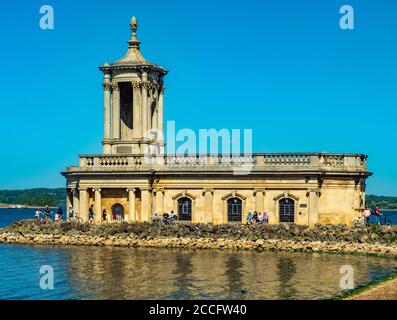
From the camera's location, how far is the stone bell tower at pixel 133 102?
2036 inches

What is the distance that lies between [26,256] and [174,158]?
1220 cm

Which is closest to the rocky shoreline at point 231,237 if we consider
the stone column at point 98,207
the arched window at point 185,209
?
the stone column at point 98,207

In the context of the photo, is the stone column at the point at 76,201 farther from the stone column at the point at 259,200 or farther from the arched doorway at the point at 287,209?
the arched doorway at the point at 287,209

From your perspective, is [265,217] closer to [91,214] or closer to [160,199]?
[160,199]

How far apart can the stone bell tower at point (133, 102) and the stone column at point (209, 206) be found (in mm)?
6064

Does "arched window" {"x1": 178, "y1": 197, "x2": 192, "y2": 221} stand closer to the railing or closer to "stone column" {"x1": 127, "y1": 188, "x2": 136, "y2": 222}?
the railing

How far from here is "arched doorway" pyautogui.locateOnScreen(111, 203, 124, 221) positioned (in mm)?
49944

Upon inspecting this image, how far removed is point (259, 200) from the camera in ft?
156

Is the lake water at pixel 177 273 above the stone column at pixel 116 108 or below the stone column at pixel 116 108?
below

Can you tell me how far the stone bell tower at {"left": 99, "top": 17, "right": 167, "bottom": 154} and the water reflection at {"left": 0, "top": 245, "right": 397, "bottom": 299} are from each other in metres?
9.85

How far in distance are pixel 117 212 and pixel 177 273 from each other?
16.0m

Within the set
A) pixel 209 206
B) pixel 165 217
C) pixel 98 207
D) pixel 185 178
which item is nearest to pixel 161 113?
pixel 185 178
